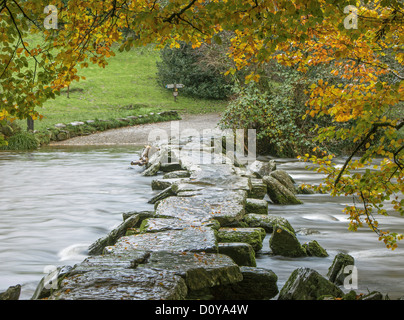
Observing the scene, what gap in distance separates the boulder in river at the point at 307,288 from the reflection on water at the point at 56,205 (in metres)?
3.12

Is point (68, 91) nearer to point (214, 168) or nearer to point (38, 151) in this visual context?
point (38, 151)

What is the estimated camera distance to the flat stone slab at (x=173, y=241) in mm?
5141

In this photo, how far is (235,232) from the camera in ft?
20.8

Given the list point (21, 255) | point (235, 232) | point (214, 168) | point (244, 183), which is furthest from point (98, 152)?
point (235, 232)

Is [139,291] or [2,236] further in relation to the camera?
[2,236]

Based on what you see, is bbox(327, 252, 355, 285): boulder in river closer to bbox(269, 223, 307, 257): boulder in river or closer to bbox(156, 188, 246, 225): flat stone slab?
bbox(269, 223, 307, 257): boulder in river

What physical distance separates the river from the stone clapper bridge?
25.5 inches

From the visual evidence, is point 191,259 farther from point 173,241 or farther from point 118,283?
point 118,283

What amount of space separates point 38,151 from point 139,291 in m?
17.1

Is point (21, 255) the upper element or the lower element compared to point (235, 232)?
lower

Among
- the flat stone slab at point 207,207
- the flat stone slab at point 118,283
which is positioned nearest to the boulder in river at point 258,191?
the flat stone slab at point 207,207

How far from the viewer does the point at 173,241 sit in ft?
17.6

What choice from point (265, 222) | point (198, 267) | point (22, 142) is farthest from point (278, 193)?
point (22, 142)

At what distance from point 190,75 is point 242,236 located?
3007 cm
